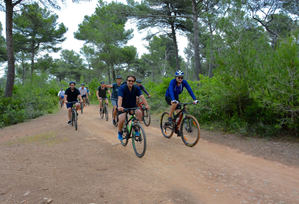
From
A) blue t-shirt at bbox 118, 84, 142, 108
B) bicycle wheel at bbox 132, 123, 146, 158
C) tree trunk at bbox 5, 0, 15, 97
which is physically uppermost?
tree trunk at bbox 5, 0, 15, 97

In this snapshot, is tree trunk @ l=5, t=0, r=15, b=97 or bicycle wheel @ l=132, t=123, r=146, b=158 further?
tree trunk @ l=5, t=0, r=15, b=97

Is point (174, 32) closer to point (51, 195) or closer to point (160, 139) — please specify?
point (160, 139)

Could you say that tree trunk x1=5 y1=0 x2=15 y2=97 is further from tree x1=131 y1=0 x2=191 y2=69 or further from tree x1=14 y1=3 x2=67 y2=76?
tree x1=14 y1=3 x2=67 y2=76

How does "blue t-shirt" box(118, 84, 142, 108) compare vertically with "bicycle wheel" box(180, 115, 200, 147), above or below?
above

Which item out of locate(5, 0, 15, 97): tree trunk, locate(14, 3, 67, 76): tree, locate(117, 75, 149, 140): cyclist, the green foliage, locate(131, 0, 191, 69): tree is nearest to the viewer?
locate(117, 75, 149, 140): cyclist

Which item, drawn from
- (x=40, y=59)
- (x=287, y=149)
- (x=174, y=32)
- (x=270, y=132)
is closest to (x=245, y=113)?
(x=270, y=132)

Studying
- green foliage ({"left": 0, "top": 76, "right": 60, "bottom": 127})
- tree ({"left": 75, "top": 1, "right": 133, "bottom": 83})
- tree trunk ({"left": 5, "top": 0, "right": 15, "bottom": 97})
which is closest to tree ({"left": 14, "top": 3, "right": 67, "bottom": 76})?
tree ({"left": 75, "top": 1, "right": 133, "bottom": 83})

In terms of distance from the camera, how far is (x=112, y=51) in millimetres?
26312

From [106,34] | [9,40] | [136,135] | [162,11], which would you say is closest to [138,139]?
[136,135]

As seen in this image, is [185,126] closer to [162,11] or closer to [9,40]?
[9,40]

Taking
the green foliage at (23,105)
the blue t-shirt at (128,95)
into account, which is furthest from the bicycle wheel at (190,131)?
the green foliage at (23,105)

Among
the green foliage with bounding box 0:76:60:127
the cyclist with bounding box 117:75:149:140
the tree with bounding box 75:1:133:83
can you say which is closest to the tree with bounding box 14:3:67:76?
the tree with bounding box 75:1:133:83

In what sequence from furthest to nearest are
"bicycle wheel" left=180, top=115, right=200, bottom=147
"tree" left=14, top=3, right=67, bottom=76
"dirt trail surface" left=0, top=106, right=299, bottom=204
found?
"tree" left=14, top=3, right=67, bottom=76, "bicycle wheel" left=180, top=115, right=200, bottom=147, "dirt trail surface" left=0, top=106, right=299, bottom=204

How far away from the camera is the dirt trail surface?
3064mm
